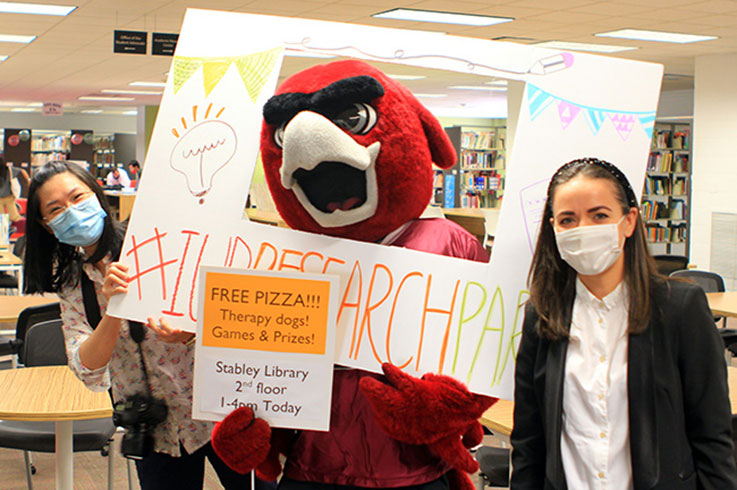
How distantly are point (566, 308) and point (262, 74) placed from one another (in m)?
0.78

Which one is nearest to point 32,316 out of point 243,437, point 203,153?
point 203,153

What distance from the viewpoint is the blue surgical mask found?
1.83 metres

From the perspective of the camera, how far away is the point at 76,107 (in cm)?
2161

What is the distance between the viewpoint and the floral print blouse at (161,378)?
6.00 ft

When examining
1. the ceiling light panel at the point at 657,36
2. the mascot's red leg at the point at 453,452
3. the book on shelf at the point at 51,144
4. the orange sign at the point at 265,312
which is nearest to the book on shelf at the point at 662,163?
the ceiling light panel at the point at 657,36

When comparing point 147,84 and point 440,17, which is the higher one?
point 147,84

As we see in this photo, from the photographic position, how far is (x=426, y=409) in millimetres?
1398

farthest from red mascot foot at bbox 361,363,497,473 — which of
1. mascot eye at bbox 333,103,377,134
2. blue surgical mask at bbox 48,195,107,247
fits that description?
blue surgical mask at bbox 48,195,107,247

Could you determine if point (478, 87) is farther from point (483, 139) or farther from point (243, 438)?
point (243, 438)

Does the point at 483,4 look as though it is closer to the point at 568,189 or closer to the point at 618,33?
the point at 618,33

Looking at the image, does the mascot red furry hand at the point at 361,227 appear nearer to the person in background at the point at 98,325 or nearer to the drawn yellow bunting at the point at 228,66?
the drawn yellow bunting at the point at 228,66

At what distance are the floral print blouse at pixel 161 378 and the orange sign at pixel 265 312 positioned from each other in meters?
0.40

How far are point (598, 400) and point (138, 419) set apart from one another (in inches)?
40.2

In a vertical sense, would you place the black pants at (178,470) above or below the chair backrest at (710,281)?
below
